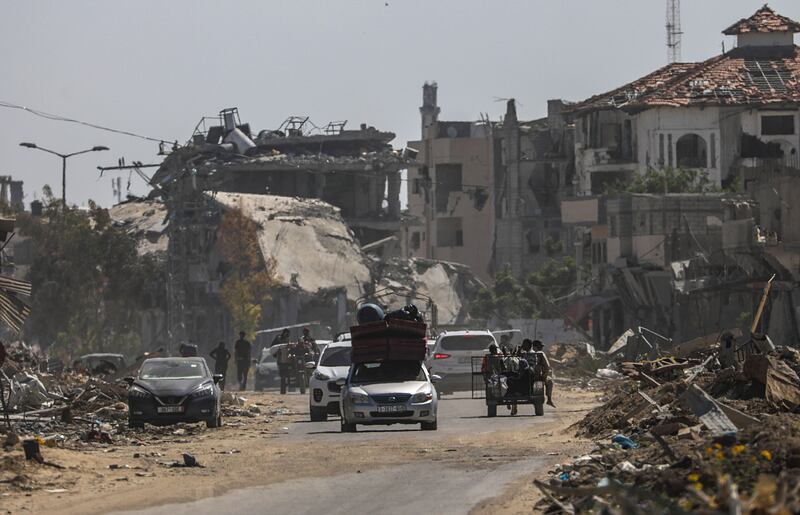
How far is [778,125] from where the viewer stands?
3447 inches

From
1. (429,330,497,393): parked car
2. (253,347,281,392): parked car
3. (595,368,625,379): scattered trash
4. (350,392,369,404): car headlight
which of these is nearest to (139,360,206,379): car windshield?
(350,392,369,404): car headlight

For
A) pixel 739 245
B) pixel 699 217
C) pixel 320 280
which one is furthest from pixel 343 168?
pixel 739 245

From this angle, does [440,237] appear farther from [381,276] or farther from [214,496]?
[214,496]

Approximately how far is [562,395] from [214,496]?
27935 mm

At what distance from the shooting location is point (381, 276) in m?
94.0

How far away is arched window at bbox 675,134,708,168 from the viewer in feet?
293

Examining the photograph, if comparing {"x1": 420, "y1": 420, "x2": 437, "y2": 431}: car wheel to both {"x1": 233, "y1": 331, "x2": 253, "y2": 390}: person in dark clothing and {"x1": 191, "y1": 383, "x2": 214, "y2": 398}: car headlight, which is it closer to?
{"x1": 191, "y1": 383, "x2": 214, "y2": 398}: car headlight

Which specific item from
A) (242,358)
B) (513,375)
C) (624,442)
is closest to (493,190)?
(242,358)

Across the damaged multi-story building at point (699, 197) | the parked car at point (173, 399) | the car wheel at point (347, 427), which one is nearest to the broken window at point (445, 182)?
the damaged multi-story building at point (699, 197)

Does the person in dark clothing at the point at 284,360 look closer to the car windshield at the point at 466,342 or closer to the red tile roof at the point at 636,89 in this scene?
the car windshield at the point at 466,342

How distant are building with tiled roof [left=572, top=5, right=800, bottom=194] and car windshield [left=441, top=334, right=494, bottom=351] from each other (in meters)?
46.3

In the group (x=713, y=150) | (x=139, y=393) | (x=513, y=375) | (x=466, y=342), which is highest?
(x=713, y=150)

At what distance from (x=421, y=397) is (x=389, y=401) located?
53 cm

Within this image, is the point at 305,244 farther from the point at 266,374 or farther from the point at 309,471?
the point at 309,471
